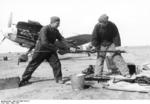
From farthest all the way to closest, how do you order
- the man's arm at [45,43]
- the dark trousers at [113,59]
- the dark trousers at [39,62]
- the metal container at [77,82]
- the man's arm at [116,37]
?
the man's arm at [116,37] < the dark trousers at [113,59] < the dark trousers at [39,62] < the man's arm at [45,43] < the metal container at [77,82]

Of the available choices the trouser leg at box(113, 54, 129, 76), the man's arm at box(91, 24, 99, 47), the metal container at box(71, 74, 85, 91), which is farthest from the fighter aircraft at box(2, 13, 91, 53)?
the metal container at box(71, 74, 85, 91)

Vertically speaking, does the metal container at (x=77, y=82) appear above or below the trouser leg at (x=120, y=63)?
below

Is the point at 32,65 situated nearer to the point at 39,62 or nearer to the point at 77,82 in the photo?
the point at 39,62

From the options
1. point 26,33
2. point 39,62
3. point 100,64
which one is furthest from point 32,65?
point 26,33

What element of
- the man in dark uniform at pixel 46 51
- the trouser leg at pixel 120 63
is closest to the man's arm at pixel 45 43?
the man in dark uniform at pixel 46 51

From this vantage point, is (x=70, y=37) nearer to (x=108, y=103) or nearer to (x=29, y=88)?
(x=29, y=88)

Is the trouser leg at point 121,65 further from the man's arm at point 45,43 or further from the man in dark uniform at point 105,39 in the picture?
the man's arm at point 45,43

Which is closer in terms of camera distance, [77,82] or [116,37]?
[77,82]

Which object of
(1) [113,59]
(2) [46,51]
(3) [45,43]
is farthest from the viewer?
(1) [113,59]

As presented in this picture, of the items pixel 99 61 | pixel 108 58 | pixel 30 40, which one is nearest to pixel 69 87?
pixel 99 61

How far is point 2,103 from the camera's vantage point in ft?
10.2

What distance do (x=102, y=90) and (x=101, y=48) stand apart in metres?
1.63

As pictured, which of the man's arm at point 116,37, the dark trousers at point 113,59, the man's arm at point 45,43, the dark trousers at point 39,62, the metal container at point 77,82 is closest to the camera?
the metal container at point 77,82

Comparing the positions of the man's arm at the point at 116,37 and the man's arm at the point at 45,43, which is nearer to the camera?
the man's arm at the point at 45,43
